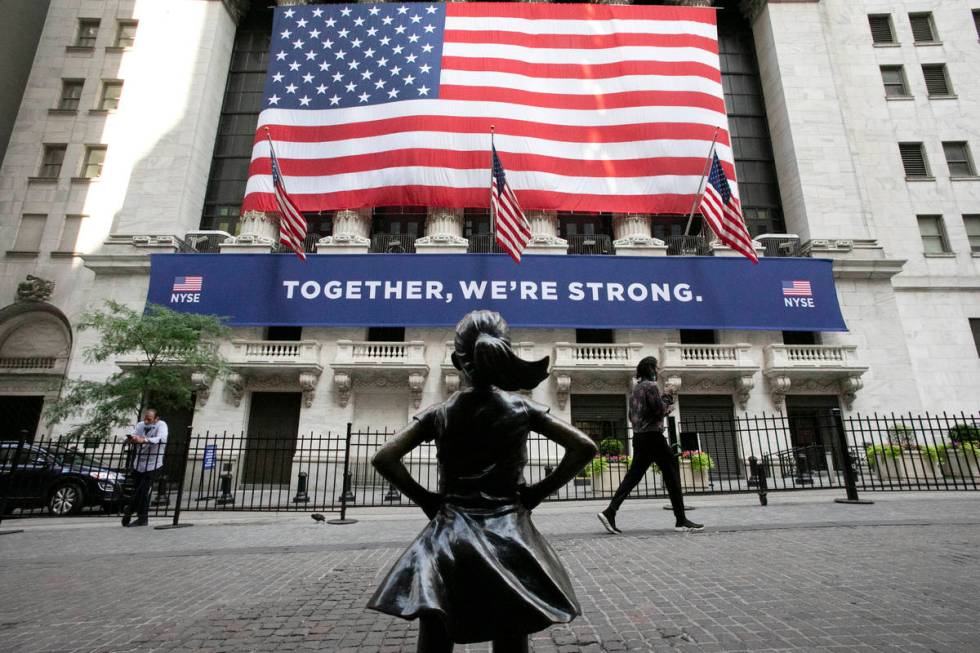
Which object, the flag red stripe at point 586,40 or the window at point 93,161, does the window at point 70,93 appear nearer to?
the window at point 93,161

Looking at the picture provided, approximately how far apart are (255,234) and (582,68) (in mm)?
16380

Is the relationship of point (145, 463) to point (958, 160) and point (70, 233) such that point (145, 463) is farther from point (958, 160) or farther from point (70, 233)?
point (958, 160)

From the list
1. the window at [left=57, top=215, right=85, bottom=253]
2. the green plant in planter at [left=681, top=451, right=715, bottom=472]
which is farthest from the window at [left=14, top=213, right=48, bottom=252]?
the green plant in planter at [left=681, top=451, right=715, bottom=472]

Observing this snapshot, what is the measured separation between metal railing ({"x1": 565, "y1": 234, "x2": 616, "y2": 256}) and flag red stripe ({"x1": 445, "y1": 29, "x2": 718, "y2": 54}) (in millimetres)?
8547

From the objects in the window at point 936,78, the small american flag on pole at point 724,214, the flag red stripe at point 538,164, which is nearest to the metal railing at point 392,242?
the flag red stripe at point 538,164

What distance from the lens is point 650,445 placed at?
6.34 m

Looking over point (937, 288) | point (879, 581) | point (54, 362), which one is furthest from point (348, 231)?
point (937, 288)

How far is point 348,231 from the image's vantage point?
70.1ft

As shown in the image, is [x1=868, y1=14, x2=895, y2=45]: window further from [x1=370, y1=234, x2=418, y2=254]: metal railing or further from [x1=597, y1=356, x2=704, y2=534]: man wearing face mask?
[x1=597, y1=356, x2=704, y2=534]: man wearing face mask

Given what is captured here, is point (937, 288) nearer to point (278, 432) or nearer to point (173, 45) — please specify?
point (278, 432)

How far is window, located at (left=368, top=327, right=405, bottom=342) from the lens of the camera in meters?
21.2

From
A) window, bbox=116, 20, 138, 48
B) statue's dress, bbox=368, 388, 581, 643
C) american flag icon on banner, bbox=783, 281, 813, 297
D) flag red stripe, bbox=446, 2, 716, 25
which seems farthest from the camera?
window, bbox=116, 20, 138, 48

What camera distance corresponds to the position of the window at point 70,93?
25766 millimetres

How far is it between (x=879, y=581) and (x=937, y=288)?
25.4 meters
